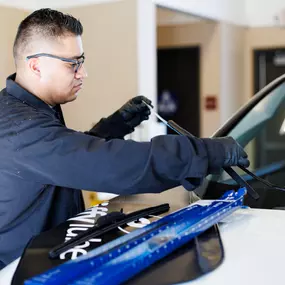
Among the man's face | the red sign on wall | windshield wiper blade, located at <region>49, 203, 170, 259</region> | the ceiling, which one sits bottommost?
the red sign on wall

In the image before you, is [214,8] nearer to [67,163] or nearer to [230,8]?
[230,8]

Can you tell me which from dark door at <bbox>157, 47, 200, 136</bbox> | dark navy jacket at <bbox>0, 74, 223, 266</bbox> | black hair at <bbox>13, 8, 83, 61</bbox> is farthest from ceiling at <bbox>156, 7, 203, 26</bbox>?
dark navy jacket at <bbox>0, 74, 223, 266</bbox>

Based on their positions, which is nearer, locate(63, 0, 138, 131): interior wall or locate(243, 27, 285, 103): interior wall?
locate(63, 0, 138, 131): interior wall

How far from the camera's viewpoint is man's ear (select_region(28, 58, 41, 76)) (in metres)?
1.67

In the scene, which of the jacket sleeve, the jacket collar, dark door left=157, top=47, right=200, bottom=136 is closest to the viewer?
the jacket sleeve

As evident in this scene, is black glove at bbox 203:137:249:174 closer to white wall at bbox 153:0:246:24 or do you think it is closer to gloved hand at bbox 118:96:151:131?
gloved hand at bbox 118:96:151:131

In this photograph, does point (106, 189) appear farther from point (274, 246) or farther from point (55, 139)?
point (274, 246)

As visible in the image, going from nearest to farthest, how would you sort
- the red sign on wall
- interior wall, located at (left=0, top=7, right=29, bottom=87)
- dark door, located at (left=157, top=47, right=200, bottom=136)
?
interior wall, located at (left=0, top=7, right=29, bottom=87) → the red sign on wall → dark door, located at (left=157, top=47, right=200, bottom=136)

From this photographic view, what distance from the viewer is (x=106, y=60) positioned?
16.6 feet

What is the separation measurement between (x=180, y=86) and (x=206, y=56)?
0.65m

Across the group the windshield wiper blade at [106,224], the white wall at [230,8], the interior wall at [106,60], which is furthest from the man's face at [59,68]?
the white wall at [230,8]

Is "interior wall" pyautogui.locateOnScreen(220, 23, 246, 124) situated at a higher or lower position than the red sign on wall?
higher

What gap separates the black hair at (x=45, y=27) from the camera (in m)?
1.66

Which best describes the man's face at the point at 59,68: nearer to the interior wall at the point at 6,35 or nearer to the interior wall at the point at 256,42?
the interior wall at the point at 6,35
